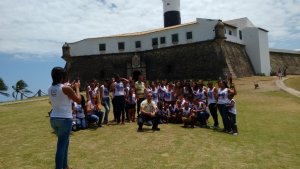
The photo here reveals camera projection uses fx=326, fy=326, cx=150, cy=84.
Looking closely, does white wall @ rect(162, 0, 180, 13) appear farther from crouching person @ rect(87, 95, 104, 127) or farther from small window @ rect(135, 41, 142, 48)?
crouching person @ rect(87, 95, 104, 127)

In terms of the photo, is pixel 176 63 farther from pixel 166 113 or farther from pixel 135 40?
pixel 166 113

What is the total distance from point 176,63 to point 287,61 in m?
22.4

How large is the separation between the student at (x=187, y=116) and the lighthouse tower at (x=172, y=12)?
37532mm

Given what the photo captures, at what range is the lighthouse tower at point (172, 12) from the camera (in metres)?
49.5

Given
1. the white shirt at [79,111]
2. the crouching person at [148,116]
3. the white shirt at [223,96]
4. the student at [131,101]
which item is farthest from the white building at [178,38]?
the white shirt at [79,111]

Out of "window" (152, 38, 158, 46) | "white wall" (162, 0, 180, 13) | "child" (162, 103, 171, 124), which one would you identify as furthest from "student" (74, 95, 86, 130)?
"white wall" (162, 0, 180, 13)

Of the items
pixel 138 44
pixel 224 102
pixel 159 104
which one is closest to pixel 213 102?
pixel 224 102

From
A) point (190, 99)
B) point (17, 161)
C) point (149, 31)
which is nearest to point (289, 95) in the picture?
point (190, 99)

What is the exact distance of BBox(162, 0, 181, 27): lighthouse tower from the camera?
162 ft

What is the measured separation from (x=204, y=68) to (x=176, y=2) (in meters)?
14.3

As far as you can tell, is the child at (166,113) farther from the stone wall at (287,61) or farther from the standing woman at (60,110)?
the stone wall at (287,61)

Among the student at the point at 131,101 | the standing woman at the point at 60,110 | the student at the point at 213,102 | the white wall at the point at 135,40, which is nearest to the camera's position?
the standing woman at the point at 60,110

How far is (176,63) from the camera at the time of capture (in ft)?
141

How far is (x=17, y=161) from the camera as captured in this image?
774 centimetres
